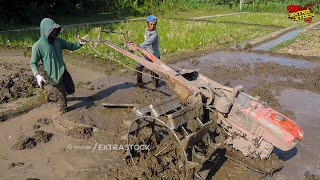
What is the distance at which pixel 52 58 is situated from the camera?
5.91 metres

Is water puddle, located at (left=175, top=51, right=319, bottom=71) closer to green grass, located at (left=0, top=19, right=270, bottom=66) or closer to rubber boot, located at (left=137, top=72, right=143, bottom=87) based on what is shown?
green grass, located at (left=0, top=19, right=270, bottom=66)

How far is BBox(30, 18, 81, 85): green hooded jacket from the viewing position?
5586mm

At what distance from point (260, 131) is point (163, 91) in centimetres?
390

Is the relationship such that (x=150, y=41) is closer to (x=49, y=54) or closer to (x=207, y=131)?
(x=49, y=54)

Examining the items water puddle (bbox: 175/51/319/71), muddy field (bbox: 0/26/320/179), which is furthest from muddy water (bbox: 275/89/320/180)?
water puddle (bbox: 175/51/319/71)

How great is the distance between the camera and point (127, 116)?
6.45 metres

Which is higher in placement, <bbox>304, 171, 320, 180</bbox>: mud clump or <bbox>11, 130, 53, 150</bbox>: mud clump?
<bbox>11, 130, 53, 150</bbox>: mud clump

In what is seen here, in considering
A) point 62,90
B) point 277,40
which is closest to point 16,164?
point 62,90

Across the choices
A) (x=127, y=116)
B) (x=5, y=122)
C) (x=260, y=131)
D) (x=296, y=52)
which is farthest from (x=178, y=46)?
(x=260, y=131)

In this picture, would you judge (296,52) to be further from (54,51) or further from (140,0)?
(140,0)

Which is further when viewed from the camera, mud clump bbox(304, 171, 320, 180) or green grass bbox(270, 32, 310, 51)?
green grass bbox(270, 32, 310, 51)

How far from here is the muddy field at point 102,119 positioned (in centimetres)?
471

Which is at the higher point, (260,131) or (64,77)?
(64,77)

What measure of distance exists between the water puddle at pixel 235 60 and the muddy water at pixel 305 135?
122 inches
